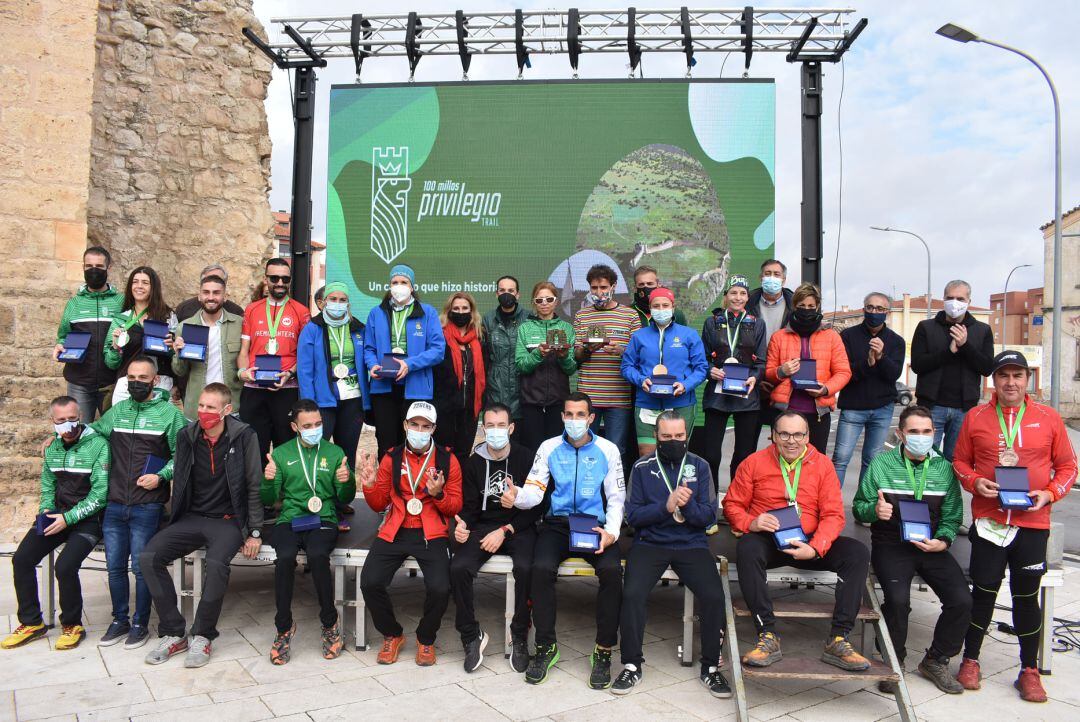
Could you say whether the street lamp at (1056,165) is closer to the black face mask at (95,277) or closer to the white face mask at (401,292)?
the white face mask at (401,292)

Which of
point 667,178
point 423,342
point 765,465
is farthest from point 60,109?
point 765,465

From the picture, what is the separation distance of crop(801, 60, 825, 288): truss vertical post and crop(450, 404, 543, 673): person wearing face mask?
400 centimetres

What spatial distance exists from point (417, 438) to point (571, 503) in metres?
1.01

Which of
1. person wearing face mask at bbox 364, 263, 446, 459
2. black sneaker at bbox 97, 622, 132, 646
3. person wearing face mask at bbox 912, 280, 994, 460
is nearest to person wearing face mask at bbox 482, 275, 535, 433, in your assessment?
person wearing face mask at bbox 364, 263, 446, 459

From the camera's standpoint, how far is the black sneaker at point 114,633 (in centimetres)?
488

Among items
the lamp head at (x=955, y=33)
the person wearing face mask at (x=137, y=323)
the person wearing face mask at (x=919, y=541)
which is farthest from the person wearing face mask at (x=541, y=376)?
the lamp head at (x=955, y=33)

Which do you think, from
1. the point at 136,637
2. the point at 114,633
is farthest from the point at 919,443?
the point at 114,633

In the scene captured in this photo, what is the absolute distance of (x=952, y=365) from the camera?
5.76m

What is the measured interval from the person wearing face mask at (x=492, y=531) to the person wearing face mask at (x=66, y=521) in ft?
7.57

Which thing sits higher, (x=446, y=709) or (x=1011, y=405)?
(x=1011, y=405)

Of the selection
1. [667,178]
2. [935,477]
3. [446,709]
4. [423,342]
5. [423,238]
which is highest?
[667,178]

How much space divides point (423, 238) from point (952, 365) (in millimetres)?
4958

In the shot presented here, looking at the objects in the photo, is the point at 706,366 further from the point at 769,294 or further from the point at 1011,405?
the point at 1011,405

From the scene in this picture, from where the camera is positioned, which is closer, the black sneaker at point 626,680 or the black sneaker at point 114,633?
the black sneaker at point 626,680
